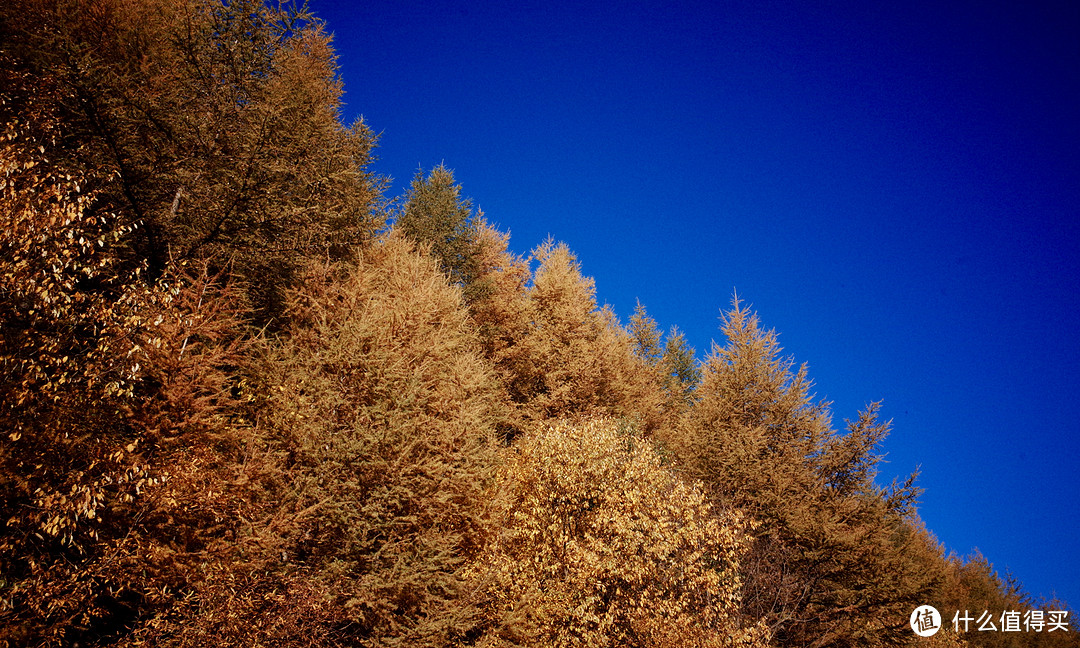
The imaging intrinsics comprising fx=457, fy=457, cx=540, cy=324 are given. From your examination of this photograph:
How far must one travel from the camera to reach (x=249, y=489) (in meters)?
8.96

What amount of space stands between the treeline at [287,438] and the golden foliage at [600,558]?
0.09m

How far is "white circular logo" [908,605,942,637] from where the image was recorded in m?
15.8

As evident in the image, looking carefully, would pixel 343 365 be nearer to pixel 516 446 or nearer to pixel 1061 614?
pixel 516 446

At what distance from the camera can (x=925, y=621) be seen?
56.2ft

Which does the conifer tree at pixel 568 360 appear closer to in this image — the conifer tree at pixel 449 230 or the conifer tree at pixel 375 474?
the conifer tree at pixel 449 230

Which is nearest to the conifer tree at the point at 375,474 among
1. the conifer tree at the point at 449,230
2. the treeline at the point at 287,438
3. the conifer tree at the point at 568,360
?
the treeline at the point at 287,438

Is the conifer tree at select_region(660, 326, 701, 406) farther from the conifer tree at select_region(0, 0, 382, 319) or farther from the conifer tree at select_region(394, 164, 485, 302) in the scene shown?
the conifer tree at select_region(0, 0, 382, 319)

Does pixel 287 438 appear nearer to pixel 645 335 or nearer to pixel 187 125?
pixel 187 125

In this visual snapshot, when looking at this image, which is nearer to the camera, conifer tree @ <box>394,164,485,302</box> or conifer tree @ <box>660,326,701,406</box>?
conifer tree @ <box>394,164,485,302</box>

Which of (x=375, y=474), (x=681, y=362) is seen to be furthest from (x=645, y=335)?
(x=375, y=474)

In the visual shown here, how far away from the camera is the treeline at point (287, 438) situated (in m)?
6.72

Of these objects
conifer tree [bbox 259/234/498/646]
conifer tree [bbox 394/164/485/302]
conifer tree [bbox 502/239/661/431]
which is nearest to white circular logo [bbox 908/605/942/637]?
conifer tree [bbox 502/239/661/431]

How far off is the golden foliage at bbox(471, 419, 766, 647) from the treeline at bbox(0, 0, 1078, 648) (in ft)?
0.29

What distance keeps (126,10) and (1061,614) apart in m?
62.8
